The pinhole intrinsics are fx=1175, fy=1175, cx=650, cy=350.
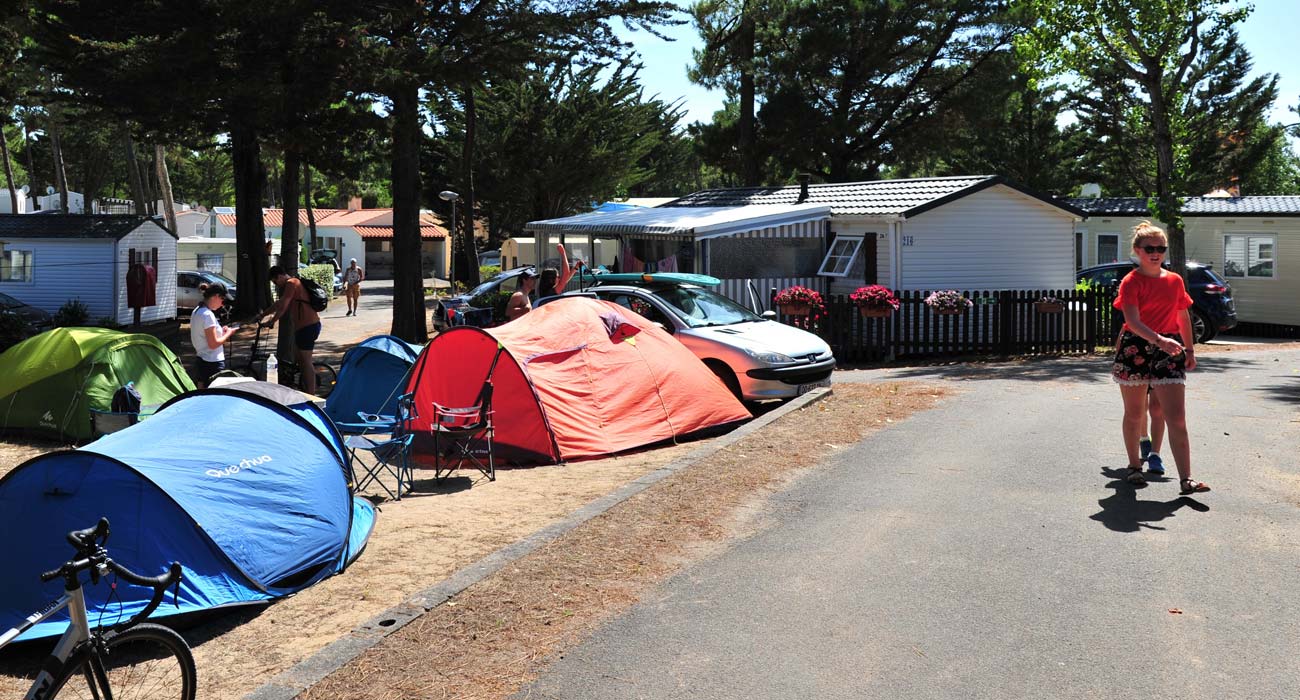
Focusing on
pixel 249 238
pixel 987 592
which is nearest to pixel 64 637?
pixel 987 592

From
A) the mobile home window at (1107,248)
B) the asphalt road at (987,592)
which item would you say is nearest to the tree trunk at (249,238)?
the mobile home window at (1107,248)

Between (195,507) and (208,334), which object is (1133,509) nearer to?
(195,507)

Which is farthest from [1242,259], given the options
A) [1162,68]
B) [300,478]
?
[300,478]

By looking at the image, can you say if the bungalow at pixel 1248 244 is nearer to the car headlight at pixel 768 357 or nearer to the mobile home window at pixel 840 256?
the mobile home window at pixel 840 256

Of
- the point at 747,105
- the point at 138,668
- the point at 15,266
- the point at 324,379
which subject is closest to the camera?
the point at 138,668

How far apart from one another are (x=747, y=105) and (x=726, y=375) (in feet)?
82.5

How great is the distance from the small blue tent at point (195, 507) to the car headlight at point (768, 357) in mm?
6711

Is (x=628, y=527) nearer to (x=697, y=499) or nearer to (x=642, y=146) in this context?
(x=697, y=499)

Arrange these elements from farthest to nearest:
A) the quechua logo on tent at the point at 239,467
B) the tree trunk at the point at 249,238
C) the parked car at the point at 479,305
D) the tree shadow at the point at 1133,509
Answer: the tree trunk at the point at 249,238 → the parked car at the point at 479,305 → the tree shadow at the point at 1133,509 → the quechua logo on tent at the point at 239,467

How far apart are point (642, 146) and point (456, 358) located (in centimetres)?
3926

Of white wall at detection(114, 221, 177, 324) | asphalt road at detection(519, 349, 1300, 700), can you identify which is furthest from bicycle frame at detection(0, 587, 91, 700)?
white wall at detection(114, 221, 177, 324)

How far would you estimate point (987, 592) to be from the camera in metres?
6.25

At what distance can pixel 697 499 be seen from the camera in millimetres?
8727

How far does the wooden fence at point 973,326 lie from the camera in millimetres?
19125
